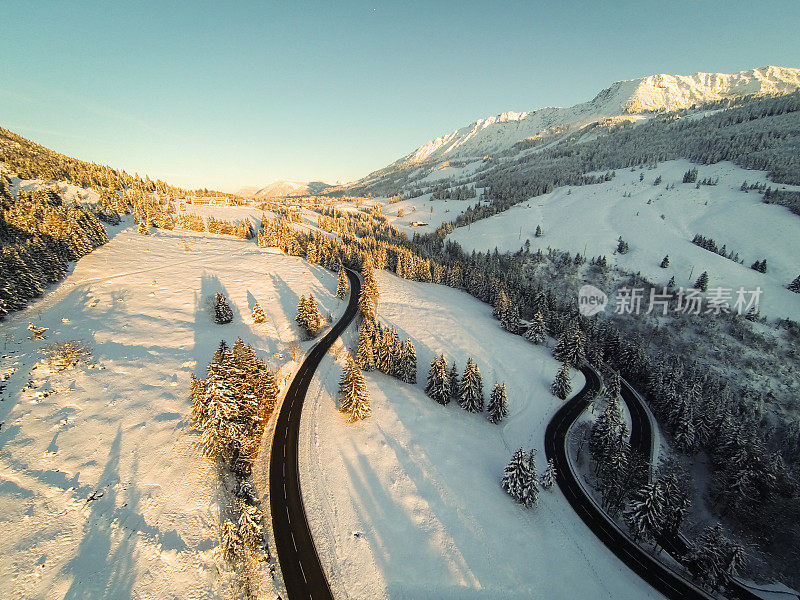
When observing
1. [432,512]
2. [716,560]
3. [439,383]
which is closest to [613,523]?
[716,560]

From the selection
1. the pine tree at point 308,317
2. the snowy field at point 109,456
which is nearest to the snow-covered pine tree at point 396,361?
the pine tree at point 308,317

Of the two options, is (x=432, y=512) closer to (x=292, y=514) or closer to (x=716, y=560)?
(x=292, y=514)

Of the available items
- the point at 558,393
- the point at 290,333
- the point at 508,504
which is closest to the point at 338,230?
the point at 290,333

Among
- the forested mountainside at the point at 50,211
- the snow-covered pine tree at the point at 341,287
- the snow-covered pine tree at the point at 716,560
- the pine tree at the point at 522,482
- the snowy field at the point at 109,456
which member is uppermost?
the forested mountainside at the point at 50,211

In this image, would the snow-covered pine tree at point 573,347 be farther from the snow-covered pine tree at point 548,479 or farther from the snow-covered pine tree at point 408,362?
the snow-covered pine tree at point 408,362

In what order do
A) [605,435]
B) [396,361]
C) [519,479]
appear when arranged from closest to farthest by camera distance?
[519,479], [605,435], [396,361]

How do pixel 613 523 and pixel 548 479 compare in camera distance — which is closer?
pixel 613 523

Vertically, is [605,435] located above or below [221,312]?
below
